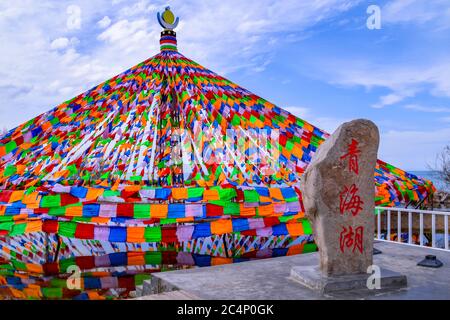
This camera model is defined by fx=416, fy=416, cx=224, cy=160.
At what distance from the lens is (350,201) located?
534 centimetres

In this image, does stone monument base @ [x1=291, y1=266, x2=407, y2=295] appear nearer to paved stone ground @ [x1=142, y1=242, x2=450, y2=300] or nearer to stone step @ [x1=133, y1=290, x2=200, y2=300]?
paved stone ground @ [x1=142, y1=242, x2=450, y2=300]

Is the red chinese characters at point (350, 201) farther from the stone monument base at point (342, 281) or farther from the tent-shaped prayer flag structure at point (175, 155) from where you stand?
the tent-shaped prayer flag structure at point (175, 155)

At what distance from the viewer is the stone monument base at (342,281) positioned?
5094 millimetres

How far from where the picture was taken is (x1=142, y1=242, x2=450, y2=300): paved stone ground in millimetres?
5031

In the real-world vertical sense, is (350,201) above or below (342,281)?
above

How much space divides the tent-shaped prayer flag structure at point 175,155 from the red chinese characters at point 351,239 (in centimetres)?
345

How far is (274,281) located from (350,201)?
4.92 feet

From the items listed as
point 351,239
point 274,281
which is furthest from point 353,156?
point 274,281

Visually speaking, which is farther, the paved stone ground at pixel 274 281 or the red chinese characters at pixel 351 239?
the red chinese characters at pixel 351 239

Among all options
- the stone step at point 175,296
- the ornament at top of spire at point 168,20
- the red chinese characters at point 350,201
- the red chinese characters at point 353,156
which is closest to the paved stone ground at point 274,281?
the stone step at point 175,296

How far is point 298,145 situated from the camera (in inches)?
431

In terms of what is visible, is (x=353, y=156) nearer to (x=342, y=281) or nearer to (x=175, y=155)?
(x=342, y=281)

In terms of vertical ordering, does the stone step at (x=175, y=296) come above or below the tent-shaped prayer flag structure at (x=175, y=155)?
below
